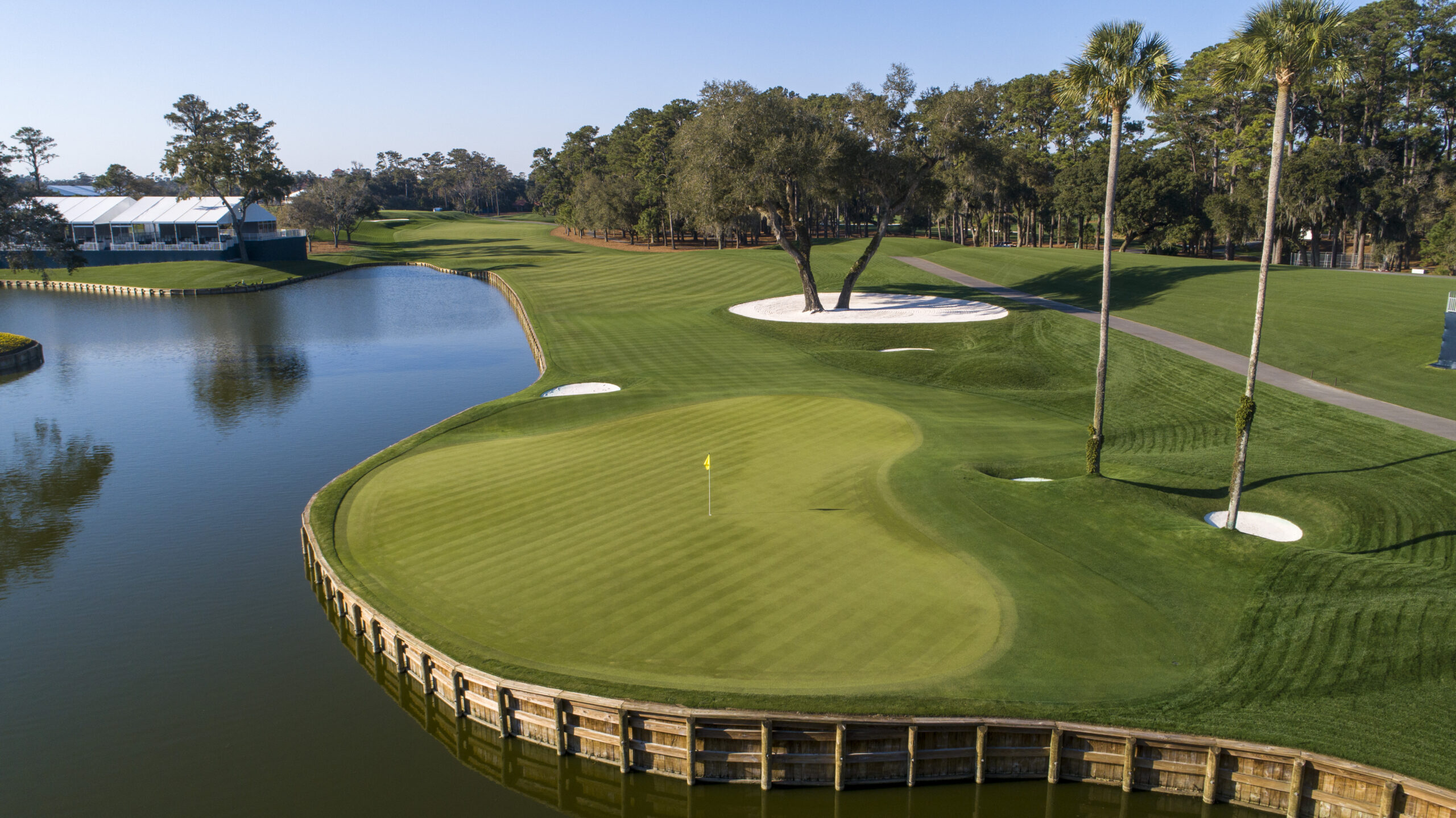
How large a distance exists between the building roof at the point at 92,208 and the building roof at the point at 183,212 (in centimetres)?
94

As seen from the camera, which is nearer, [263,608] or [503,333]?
[263,608]

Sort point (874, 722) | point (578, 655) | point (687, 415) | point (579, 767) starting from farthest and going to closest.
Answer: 1. point (687, 415)
2. point (578, 655)
3. point (579, 767)
4. point (874, 722)

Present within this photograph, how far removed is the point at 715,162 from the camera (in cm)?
4450

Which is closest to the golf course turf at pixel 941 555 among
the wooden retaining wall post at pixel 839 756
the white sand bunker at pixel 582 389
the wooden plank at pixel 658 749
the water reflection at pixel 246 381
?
the wooden retaining wall post at pixel 839 756

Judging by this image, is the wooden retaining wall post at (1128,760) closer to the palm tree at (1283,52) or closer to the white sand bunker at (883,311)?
the palm tree at (1283,52)

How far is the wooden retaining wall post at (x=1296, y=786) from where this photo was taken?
39.2 feet

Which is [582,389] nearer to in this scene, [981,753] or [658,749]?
[658,749]

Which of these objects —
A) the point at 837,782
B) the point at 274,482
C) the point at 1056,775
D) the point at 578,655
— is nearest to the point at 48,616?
the point at 274,482

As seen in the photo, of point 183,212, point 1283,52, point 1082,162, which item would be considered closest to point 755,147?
point 1283,52

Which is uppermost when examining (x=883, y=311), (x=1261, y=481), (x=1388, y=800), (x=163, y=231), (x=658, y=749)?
(x=163, y=231)

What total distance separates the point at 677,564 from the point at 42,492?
2175 centimetres

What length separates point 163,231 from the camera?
302 feet

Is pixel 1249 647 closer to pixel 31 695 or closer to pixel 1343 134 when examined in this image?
pixel 31 695

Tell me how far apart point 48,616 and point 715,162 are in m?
34.2
